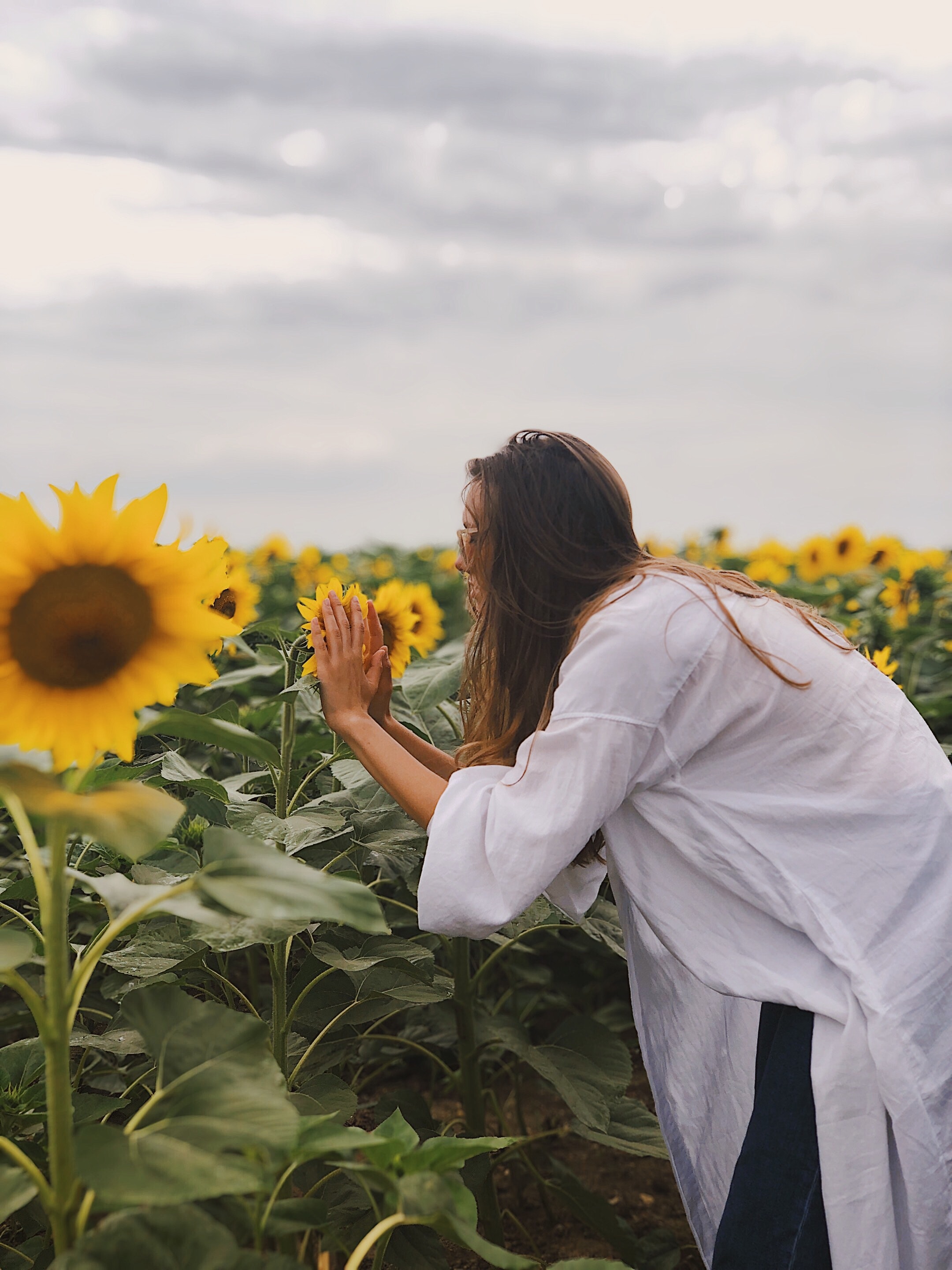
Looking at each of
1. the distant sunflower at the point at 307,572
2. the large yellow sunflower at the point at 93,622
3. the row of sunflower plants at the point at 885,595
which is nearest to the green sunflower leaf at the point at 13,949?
the large yellow sunflower at the point at 93,622

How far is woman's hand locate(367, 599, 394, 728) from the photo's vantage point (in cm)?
180

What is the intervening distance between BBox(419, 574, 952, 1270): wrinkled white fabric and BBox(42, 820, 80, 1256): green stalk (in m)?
0.59

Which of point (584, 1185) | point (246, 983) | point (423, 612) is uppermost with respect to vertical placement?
point (423, 612)

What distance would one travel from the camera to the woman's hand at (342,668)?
66.0 inches

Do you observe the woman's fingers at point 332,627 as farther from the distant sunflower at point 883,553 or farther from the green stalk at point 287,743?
the distant sunflower at point 883,553

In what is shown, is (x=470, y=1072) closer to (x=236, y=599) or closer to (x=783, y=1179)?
(x=783, y=1179)

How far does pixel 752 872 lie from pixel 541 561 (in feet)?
1.79

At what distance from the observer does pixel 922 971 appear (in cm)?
145

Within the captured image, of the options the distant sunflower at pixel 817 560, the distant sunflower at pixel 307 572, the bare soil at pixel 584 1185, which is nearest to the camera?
the bare soil at pixel 584 1185

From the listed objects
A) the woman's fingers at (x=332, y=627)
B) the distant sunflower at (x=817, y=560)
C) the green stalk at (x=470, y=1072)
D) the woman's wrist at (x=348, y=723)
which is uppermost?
the woman's fingers at (x=332, y=627)

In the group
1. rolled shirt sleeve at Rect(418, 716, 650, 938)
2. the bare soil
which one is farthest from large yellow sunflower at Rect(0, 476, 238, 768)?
the bare soil

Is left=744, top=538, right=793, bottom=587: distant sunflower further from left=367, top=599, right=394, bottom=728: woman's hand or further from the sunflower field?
left=367, top=599, right=394, bottom=728: woman's hand

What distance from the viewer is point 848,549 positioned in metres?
5.91

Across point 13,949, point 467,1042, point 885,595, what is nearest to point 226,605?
point 467,1042
